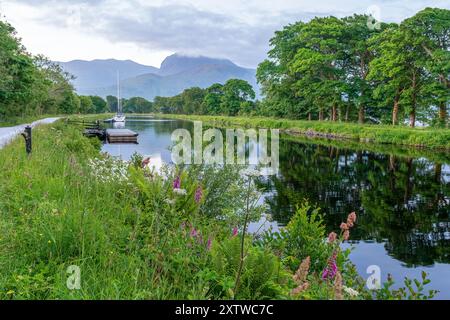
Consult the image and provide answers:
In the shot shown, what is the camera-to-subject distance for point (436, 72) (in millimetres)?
29828

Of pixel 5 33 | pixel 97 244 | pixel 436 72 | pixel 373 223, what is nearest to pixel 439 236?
pixel 373 223

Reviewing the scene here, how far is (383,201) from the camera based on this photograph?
43.5ft

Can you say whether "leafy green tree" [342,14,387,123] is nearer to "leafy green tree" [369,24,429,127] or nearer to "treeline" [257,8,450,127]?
"treeline" [257,8,450,127]

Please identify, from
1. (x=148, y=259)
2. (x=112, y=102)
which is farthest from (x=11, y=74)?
(x=112, y=102)

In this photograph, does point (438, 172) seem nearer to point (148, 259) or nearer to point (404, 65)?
point (404, 65)

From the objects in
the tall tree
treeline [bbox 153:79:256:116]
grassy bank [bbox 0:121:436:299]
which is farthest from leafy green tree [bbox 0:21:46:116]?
treeline [bbox 153:79:256:116]

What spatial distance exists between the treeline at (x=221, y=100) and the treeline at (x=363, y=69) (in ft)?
59.1

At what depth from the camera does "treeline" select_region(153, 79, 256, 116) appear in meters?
82.6

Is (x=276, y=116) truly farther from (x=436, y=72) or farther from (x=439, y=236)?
(x=439, y=236)

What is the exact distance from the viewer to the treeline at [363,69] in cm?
3081

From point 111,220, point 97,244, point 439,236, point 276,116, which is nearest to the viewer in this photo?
point 97,244

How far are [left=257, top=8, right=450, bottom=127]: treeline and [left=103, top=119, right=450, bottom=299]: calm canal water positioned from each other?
10.9m
